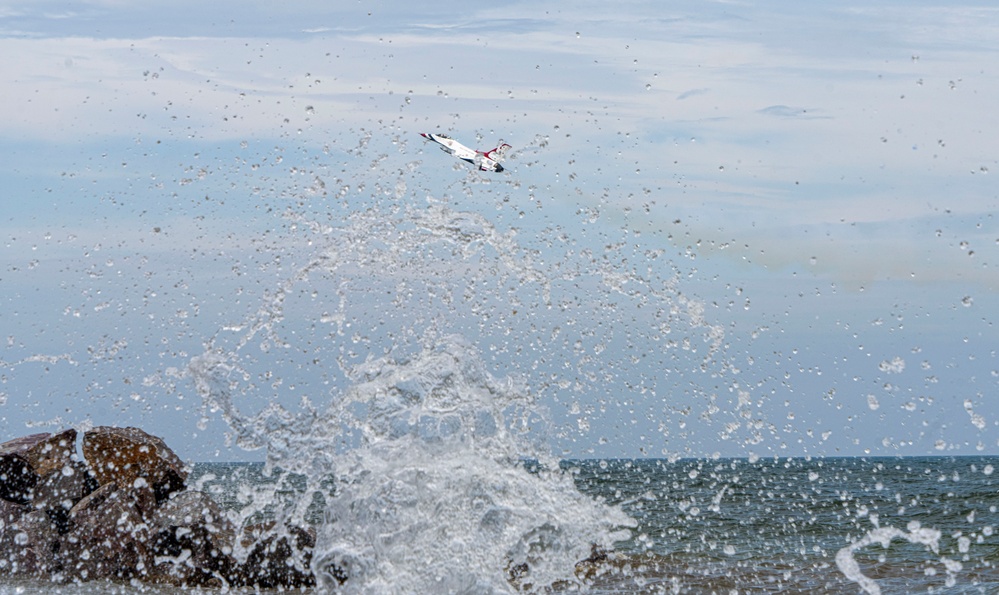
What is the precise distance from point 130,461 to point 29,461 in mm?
1783

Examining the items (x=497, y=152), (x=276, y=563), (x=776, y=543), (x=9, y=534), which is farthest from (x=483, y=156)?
(x=776, y=543)

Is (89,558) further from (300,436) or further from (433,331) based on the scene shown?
(433,331)

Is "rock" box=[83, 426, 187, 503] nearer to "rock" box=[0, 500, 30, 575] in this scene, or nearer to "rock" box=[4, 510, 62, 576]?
"rock" box=[4, 510, 62, 576]

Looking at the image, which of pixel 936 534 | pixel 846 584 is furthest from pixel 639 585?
pixel 936 534

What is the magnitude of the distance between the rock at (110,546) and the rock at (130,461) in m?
0.91

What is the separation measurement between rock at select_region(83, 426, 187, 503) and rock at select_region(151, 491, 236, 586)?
1184 millimetres

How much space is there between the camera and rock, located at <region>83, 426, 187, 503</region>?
17.0 meters

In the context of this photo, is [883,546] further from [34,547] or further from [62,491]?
[34,547]

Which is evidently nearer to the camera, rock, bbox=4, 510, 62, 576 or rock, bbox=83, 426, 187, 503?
rock, bbox=4, 510, 62, 576

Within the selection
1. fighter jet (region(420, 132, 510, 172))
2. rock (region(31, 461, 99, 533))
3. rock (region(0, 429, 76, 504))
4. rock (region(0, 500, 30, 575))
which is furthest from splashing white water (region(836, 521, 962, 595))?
rock (region(0, 429, 76, 504))

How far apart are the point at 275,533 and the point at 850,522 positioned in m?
17.7

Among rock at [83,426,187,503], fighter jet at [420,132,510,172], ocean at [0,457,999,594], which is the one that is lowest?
ocean at [0,457,999,594]

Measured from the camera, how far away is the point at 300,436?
1293 cm

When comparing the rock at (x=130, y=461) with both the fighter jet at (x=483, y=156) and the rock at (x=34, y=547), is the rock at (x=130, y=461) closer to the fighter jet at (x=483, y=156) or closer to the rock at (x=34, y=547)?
the rock at (x=34, y=547)
